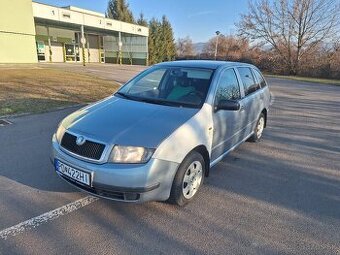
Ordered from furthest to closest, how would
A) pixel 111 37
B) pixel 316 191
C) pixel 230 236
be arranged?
pixel 111 37
pixel 316 191
pixel 230 236

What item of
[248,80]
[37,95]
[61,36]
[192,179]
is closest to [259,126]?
[248,80]

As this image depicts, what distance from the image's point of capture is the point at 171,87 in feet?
13.3

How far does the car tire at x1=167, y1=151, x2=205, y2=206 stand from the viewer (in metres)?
3.00

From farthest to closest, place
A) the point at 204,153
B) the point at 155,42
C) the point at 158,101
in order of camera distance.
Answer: the point at 155,42 → the point at 158,101 → the point at 204,153

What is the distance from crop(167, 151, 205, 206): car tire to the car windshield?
28.8 inches

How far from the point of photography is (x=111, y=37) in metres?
39.5

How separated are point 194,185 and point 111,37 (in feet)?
130

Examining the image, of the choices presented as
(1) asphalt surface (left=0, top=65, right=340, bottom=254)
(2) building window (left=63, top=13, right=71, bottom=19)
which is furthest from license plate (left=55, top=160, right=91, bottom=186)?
(2) building window (left=63, top=13, right=71, bottom=19)

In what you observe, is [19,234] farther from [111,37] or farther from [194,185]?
[111,37]

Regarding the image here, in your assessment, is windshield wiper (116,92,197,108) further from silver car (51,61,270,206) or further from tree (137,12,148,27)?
tree (137,12,148,27)

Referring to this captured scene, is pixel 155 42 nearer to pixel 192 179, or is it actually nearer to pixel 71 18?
pixel 71 18

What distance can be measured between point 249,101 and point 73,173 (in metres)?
3.16

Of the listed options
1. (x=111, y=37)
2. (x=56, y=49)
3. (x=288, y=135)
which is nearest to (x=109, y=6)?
(x=111, y=37)

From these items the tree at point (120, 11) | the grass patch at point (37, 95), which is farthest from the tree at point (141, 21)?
the grass patch at point (37, 95)
